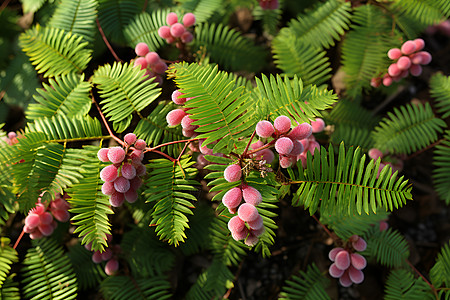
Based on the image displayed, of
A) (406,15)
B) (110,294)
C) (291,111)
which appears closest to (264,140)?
(291,111)

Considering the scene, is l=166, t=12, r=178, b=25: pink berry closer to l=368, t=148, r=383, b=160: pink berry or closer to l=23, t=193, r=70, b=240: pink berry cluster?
l=23, t=193, r=70, b=240: pink berry cluster

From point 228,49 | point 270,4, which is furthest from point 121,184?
point 270,4

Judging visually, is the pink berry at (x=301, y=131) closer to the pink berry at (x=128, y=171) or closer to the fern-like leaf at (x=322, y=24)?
the pink berry at (x=128, y=171)

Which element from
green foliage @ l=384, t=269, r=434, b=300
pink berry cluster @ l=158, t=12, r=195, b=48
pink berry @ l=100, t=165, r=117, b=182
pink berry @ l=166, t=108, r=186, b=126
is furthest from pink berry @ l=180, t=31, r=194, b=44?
green foliage @ l=384, t=269, r=434, b=300

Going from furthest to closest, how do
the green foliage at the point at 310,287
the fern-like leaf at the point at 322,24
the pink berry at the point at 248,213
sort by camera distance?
the fern-like leaf at the point at 322,24
the green foliage at the point at 310,287
the pink berry at the point at 248,213

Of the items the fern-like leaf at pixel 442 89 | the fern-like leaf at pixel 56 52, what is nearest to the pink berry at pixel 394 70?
the fern-like leaf at pixel 442 89

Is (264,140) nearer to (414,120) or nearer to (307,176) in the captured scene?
(307,176)

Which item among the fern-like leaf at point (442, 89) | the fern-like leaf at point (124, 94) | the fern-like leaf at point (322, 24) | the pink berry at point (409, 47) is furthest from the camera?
the fern-like leaf at point (322, 24)
